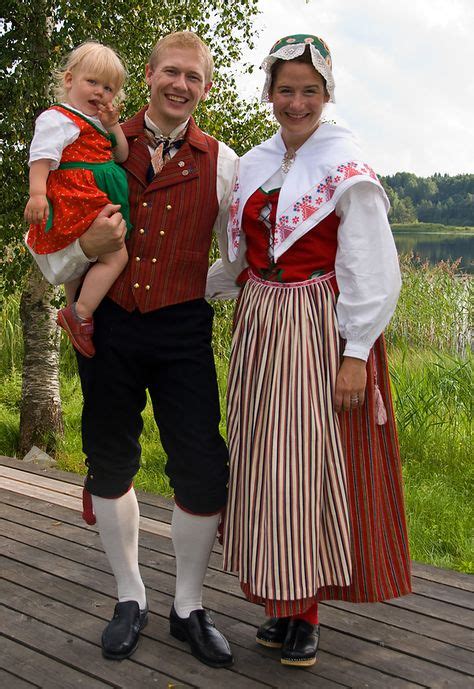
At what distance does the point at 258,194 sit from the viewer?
2094 mm

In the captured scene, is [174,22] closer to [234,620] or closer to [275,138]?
[275,138]

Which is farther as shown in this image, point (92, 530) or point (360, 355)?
point (92, 530)

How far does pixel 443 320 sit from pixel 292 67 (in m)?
5.23

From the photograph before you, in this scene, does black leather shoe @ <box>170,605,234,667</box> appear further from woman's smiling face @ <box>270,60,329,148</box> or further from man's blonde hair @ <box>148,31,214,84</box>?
man's blonde hair @ <box>148,31,214,84</box>

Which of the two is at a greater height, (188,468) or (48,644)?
(188,468)

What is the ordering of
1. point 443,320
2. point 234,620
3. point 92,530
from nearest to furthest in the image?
point 234,620 → point 92,530 → point 443,320

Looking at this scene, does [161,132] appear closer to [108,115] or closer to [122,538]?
[108,115]

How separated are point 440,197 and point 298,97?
70.4 feet

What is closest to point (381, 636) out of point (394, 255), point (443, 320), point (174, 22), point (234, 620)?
point (234, 620)

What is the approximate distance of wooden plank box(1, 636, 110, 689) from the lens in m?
2.01

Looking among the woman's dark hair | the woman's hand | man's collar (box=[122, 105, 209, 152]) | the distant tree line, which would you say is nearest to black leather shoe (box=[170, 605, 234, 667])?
the woman's hand

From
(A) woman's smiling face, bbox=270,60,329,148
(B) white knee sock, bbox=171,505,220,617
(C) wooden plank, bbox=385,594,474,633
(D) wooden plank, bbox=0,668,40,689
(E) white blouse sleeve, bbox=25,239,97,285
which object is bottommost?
(D) wooden plank, bbox=0,668,40,689

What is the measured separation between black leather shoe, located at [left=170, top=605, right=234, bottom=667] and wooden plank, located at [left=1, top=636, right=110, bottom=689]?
0.25m

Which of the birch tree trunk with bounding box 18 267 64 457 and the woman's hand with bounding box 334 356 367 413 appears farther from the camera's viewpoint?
the birch tree trunk with bounding box 18 267 64 457
